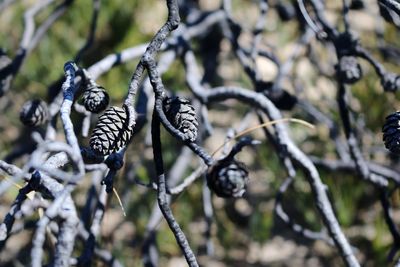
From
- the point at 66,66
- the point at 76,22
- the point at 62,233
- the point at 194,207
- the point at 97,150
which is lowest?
the point at 62,233

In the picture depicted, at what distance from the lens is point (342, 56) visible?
1.29 metres

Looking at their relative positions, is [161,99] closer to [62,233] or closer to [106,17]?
[62,233]

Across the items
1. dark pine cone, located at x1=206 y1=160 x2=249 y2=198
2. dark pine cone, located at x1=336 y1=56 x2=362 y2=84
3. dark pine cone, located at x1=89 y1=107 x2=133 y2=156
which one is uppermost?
dark pine cone, located at x1=336 y1=56 x2=362 y2=84

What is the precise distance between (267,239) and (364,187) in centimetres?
35

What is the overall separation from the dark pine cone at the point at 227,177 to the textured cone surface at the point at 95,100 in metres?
0.22

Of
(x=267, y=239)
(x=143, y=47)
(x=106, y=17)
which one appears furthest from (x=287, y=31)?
(x=143, y=47)

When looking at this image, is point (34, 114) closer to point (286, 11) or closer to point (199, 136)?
point (199, 136)

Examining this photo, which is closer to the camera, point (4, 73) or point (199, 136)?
point (4, 73)

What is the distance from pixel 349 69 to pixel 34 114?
611mm

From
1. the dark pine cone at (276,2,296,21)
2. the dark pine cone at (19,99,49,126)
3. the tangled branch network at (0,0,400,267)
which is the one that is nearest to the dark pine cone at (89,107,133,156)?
the tangled branch network at (0,0,400,267)

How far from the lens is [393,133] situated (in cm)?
97

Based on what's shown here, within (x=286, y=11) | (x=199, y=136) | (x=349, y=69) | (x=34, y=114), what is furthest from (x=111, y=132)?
(x=286, y=11)

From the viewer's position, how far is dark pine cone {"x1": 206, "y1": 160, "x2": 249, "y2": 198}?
31.6 inches

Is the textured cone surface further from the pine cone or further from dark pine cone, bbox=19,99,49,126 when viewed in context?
the pine cone
